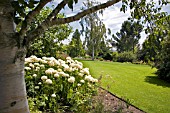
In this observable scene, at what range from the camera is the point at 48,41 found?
1003 cm

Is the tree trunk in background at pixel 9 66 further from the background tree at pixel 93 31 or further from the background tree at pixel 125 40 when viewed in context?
the background tree at pixel 125 40

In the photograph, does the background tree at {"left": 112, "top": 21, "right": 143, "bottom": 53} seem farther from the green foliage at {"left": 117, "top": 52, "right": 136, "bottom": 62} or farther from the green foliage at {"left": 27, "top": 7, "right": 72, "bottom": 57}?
the green foliage at {"left": 27, "top": 7, "right": 72, "bottom": 57}

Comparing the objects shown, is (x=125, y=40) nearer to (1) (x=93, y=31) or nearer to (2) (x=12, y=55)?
(1) (x=93, y=31)

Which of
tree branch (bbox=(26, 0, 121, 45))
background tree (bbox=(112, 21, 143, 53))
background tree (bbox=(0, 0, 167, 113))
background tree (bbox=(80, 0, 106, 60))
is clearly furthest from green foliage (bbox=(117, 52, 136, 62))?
background tree (bbox=(0, 0, 167, 113))

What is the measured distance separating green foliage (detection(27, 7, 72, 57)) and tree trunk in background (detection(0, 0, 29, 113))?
8.24 m

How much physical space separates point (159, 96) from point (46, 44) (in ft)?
16.5

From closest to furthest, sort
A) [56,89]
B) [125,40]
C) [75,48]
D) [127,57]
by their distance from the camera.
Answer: [56,89] → [75,48] → [127,57] → [125,40]

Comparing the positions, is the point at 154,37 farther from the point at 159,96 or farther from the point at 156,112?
the point at 159,96

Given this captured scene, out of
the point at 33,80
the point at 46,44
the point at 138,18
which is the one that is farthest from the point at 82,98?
the point at 46,44

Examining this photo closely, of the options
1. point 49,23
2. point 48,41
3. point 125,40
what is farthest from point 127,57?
point 49,23

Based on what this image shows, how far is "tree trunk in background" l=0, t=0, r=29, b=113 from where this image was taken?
4.50 feet

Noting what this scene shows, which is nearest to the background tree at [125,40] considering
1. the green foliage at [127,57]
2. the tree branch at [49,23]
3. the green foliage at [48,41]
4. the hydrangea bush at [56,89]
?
the green foliage at [127,57]

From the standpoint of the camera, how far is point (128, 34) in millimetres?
63156

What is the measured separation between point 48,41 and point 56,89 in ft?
14.6
